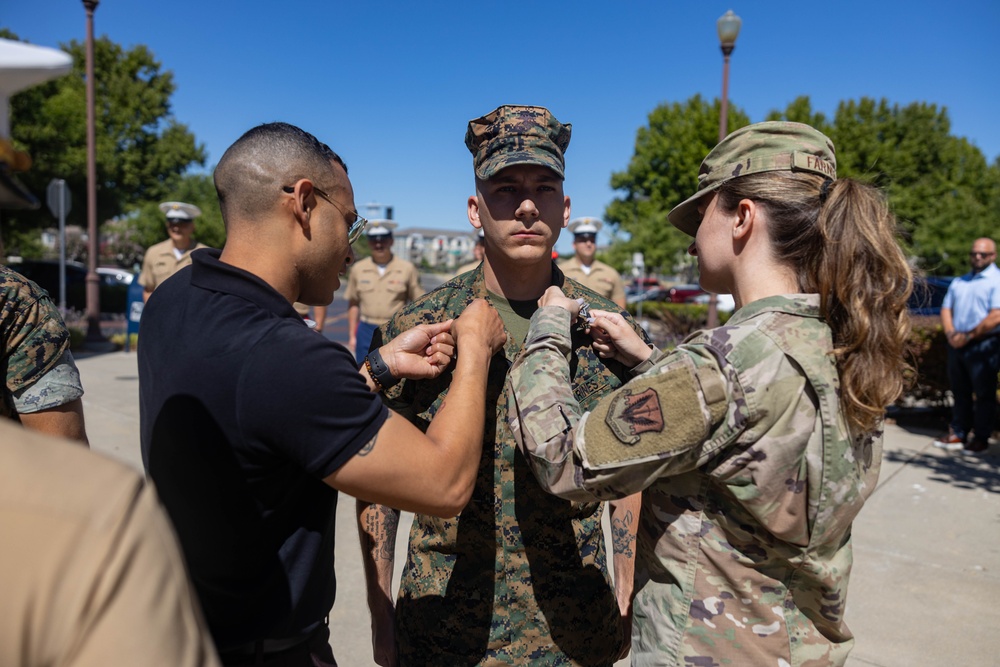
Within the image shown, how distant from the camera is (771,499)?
1390mm

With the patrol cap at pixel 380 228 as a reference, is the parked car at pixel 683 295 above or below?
below

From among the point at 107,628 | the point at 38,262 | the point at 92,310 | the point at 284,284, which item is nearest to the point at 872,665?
the point at 284,284

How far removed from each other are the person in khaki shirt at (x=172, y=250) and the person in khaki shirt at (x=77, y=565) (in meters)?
8.29

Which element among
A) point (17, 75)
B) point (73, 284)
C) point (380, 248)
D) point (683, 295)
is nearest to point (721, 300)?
point (683, 295)

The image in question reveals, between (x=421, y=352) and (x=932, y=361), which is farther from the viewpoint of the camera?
(x=932, y=361)

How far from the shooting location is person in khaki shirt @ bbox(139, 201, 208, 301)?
828 centimetres

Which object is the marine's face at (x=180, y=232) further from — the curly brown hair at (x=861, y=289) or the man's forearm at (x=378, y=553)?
the curly brown hair at (x=861, y=289)

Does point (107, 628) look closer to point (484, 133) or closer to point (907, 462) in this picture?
point (484, 133)

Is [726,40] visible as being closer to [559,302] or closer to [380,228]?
[380,228]

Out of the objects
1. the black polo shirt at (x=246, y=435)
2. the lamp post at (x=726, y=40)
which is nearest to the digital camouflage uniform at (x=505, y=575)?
the black polo shirt at (x=246, y=435)

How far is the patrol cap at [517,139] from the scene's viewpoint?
1.99 metres

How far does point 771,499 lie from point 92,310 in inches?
574

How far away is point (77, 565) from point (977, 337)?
26.9 feet

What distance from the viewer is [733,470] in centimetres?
140
